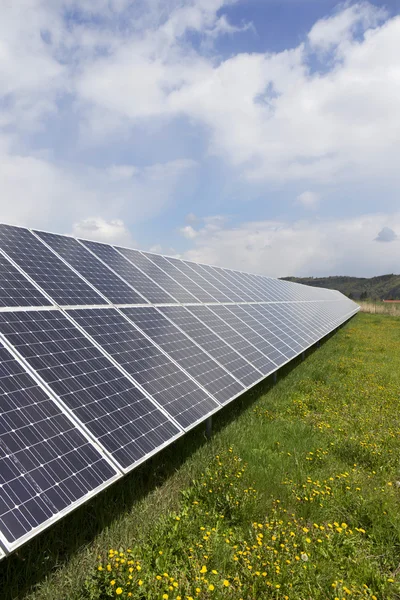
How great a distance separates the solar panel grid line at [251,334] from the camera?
1182 cm

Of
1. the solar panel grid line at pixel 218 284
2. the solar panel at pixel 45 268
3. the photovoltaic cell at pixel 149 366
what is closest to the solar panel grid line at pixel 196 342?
the photovoltaic cell at pixel 149 366

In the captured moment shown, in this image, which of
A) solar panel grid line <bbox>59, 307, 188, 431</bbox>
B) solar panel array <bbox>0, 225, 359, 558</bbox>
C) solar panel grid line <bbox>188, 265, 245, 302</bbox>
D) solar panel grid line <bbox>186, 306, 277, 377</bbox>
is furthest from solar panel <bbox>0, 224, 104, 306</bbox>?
solar panel grid line <bbox>188, 265, 245, 302</bbox>

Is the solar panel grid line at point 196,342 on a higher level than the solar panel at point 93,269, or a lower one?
lower

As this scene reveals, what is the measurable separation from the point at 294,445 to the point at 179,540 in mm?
3690

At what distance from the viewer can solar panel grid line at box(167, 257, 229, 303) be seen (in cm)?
1505

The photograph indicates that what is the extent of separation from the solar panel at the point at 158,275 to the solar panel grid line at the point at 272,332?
9.48ft

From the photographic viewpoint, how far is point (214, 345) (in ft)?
32.3

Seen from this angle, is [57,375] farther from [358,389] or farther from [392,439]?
[358,389]

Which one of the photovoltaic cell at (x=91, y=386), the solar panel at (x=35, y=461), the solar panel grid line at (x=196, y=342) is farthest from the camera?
the solar panel grid line at (x=196, y=342)

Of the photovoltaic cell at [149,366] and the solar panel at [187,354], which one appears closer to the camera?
the photovoltaic cell at [149,366]

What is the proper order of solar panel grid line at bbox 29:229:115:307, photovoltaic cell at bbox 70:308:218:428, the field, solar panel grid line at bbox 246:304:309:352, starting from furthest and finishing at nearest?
solar panel grid line at bbox 246:304:309:352 < solar panel grid line at bbox 29:229:115:307 < photovoltaic cell at bbox 70:308:218:428 < the field

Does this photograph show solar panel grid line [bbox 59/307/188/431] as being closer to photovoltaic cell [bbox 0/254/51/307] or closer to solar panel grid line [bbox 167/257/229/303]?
photovoltaic cell [bbox 0/254/51/307]

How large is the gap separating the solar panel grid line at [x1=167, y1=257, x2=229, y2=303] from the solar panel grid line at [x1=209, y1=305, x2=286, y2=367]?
3.79ft

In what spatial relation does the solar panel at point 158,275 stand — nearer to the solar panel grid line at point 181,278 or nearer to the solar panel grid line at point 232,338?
the solar panel grid line at point 181,278
